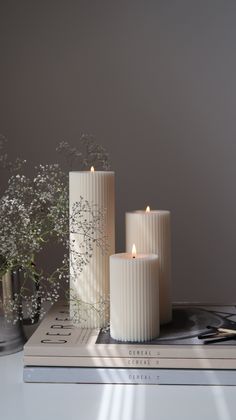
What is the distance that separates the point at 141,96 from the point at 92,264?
1042 millimetres

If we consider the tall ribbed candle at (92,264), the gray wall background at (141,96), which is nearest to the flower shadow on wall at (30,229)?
the tall ribbed candle at (92,264)

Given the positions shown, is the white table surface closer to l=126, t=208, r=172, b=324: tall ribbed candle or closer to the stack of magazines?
the stack of magazines

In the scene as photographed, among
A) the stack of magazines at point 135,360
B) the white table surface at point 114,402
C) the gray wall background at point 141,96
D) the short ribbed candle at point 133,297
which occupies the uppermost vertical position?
the gray wall background at point 141,96

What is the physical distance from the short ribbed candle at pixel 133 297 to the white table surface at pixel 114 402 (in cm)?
9

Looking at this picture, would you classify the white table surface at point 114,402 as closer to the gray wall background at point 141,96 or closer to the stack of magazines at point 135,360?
the stack of magazines at point 135,360

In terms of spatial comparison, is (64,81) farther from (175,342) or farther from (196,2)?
(175,342)

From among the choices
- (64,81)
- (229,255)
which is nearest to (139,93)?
(64,81)

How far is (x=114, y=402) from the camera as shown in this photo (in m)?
0.82

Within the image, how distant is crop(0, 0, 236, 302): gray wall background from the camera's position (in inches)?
74.7

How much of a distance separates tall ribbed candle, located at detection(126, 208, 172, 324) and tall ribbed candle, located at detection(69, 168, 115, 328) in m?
0.05

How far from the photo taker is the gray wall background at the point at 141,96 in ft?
6.23

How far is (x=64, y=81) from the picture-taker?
6.27ft

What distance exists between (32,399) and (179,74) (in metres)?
1.35

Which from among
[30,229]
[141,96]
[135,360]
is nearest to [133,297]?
[135,360]
